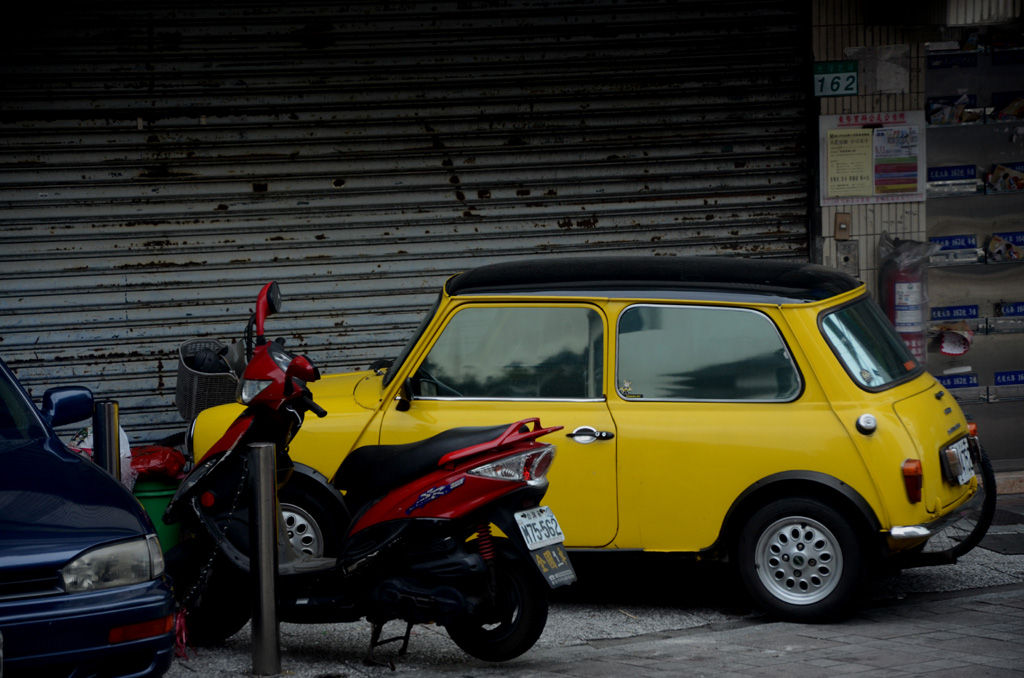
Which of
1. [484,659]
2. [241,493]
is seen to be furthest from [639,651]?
[241,493]

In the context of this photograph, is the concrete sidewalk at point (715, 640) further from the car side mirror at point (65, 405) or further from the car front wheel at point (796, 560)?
the car side mirror at point (65, 405)

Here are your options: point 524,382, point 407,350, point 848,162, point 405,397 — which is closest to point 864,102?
point 848,162

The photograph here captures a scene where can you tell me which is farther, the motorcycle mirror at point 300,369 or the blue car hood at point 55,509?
the motorcycle mirror at point 300,369

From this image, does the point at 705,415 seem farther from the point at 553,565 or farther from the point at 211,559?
the point at 211,559

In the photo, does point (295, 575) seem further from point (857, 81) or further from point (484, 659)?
point (857, 81)

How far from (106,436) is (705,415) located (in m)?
3.04

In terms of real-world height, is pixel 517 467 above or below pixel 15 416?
below

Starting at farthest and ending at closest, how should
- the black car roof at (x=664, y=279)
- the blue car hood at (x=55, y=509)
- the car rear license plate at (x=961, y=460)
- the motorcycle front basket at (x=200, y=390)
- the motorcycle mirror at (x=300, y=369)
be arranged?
the motorcycle front basket at (x=200, y=390), the black car roof at (x=664, y=279), the car rear license plate at (x=961, y=460), the motorcycle mirror at (x=300, y=369), the blue car hood at (x=55, y=509)

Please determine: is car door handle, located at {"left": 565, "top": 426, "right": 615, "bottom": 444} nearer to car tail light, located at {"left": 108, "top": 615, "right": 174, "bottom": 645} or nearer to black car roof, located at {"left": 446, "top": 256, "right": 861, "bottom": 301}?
black car roof, located at {"left": 446, "top": 256, "right": 861, "bottom": 301}

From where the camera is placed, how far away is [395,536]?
4809 mm

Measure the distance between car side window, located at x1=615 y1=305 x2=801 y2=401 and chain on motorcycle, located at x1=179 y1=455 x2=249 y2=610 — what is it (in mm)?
1890

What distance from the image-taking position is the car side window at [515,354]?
19.5 feet

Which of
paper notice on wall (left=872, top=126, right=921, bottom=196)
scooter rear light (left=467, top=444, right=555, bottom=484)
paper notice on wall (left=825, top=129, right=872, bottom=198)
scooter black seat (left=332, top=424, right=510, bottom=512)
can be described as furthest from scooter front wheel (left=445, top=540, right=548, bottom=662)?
paper notice on wall (left=872, top=126, right=921, bottom=196)

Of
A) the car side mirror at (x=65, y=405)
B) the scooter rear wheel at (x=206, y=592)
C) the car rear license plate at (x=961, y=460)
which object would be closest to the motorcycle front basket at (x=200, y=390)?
the car side mirror at (x=65, y=405)
